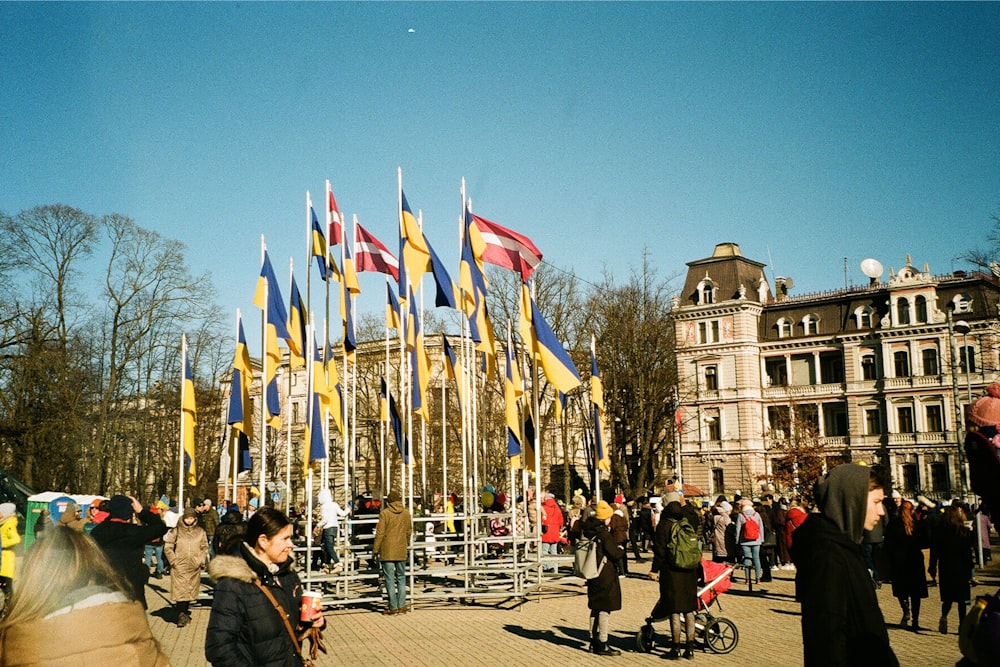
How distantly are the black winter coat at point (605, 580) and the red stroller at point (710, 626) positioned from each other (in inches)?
24.8

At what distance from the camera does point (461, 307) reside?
19094 millimetres

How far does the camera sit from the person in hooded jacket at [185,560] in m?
15.6

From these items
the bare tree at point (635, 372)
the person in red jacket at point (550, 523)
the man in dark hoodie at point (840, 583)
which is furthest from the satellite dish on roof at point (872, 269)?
the man in dark hoodie at point (840, 583)

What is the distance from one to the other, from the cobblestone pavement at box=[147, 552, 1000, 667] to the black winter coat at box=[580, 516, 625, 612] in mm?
657

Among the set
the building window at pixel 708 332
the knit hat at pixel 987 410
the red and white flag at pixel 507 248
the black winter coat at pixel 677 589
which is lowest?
the black winter coat at pixel 677 589

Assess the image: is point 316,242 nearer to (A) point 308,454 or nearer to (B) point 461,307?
(B) point 461,307

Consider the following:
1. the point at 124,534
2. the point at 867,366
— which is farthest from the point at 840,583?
the point at 867,366

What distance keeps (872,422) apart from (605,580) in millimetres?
59988

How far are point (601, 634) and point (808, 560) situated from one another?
25.1ft

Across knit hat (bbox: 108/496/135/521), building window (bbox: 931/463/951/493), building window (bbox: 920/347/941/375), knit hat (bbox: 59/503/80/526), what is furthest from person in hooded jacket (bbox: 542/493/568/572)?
building window (bbox: 920/347/941/375)

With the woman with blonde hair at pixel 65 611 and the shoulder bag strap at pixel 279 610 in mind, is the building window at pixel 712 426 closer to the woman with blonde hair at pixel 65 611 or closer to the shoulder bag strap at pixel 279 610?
the shoulder bag strap at pixel 279 610

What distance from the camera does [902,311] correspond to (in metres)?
65.7

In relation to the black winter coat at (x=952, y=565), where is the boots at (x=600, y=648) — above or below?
below

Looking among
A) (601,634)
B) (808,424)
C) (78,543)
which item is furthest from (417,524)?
(808,424)
